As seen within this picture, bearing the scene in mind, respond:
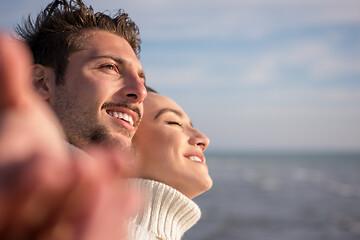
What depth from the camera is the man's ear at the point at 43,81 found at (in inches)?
91.1

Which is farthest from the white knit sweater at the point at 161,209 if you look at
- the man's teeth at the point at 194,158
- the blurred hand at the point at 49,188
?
the blurred hand at the point at 49,188

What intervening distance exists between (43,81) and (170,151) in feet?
3.16

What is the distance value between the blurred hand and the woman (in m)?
1.82

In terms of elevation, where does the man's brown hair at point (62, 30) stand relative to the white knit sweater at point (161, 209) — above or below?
above

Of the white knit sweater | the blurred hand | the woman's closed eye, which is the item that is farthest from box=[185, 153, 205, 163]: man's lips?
the blurred hand

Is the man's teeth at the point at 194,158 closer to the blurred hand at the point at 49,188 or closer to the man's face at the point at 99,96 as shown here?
the man's face at the point at 99,96

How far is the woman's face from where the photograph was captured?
2.53 meters

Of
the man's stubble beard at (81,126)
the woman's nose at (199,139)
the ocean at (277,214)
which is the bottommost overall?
the man's stubble beard at (81,126)

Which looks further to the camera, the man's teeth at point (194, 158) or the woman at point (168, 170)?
the man's teeth at point (194, 158)

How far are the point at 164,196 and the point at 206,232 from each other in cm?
587

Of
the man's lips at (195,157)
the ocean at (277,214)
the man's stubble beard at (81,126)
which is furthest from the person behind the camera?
the ocean at (277,214)

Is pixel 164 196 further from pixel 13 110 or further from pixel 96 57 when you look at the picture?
pixel 13 110

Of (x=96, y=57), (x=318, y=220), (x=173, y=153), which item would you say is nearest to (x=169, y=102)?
(x=173, y=153)

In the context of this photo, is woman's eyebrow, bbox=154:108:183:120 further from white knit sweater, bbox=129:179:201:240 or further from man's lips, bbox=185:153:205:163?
white knit sweater, bbox=129:179:201:240
